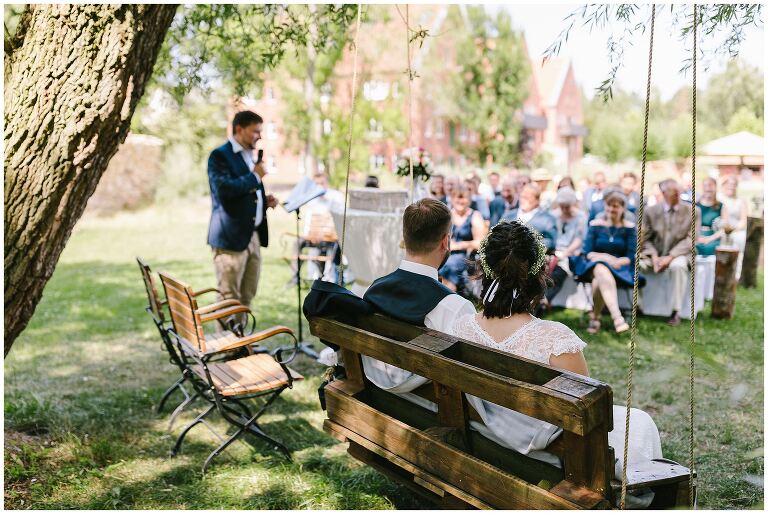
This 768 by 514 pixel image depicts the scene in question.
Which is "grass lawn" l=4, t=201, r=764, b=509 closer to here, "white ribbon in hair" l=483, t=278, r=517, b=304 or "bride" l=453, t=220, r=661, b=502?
"bride" l=453, t=220, r=661, b=502

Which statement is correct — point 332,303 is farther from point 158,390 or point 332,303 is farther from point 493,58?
point 493,58

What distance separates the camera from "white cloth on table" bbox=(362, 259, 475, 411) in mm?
3101

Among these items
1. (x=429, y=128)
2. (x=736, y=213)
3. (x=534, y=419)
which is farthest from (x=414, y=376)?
(x=429, y=128)

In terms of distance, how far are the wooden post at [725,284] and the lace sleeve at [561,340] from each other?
6608mm

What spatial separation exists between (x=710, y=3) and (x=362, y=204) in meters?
5.48

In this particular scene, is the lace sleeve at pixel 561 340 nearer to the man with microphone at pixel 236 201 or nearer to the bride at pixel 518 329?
the bride at pixel 518 329

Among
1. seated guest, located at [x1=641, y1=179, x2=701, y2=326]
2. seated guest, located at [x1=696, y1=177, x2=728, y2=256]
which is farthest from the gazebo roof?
Result: seated guest, located at [x1=641, y1=179, x2=701, y2=326]

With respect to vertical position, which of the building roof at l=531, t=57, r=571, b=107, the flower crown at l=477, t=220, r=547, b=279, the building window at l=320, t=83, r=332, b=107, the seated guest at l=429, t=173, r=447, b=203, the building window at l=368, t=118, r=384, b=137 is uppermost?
the building roof at l=531, t=57, r=571, b=107

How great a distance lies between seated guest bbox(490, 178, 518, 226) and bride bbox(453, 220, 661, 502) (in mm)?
6591

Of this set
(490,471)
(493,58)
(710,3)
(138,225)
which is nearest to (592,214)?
(710,3)

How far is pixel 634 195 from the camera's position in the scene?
1117cm

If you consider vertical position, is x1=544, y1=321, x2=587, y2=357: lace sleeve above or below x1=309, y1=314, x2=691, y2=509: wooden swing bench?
above

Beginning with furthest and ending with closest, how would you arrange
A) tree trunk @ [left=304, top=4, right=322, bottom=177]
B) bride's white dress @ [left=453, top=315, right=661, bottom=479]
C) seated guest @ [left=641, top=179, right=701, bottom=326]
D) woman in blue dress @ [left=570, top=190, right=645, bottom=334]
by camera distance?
tree trunk @ [left=304, top=4, right=322, bottom=177]
seated guest @ [left=641, top=179, right=701, bottom=326]
woman in blue dress @ [left=570, top=190, right=645, bottom=334]
bride's white dress @ [left=453, top=315, right=661, bottom=479]

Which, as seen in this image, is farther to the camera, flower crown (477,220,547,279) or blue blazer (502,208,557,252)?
blue blazer (502,208,557,252)
